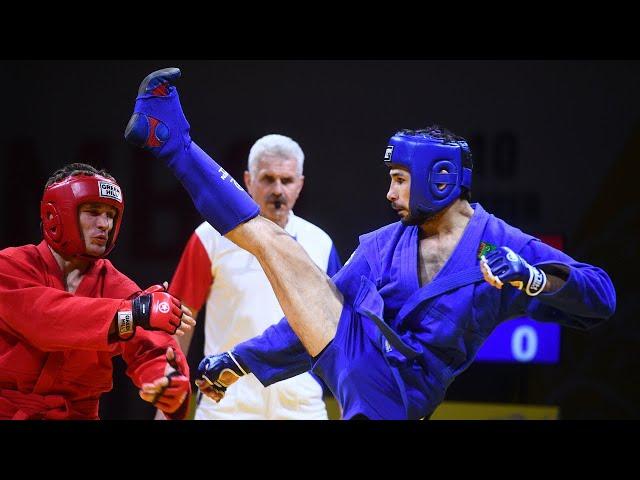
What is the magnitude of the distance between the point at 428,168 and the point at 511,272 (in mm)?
465

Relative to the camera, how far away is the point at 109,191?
2.91 meters

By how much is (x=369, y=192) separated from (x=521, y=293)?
6.85 feet

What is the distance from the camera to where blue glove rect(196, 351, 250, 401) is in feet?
10.1

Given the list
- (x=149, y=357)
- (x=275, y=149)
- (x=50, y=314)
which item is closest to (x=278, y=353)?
(x=149, y=357)

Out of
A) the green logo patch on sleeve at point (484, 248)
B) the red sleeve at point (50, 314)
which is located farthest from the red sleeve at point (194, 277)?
the green logo patch on sleeve at point (484, 248)

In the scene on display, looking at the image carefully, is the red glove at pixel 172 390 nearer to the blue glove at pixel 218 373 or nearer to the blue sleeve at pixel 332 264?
the blue glove at pixel 218 373

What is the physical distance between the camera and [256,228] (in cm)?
282

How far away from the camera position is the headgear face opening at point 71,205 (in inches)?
113

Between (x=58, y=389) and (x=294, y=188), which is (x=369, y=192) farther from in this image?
(x=58, y=389)

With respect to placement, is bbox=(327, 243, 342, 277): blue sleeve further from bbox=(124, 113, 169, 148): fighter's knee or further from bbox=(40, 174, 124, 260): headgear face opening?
bbox=(124, 113, 169, 148): fighter's knee

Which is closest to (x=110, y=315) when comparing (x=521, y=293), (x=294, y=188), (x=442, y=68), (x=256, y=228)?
(x=256, y=228)

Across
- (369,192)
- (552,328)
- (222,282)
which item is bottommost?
(552,328)

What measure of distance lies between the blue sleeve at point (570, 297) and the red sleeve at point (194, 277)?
162 cm

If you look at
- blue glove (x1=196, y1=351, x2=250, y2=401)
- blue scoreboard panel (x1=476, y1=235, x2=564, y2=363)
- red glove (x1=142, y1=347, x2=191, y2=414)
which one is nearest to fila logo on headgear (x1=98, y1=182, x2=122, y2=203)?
red glove (x1=142, y1=347, x2=191, y2=414)
